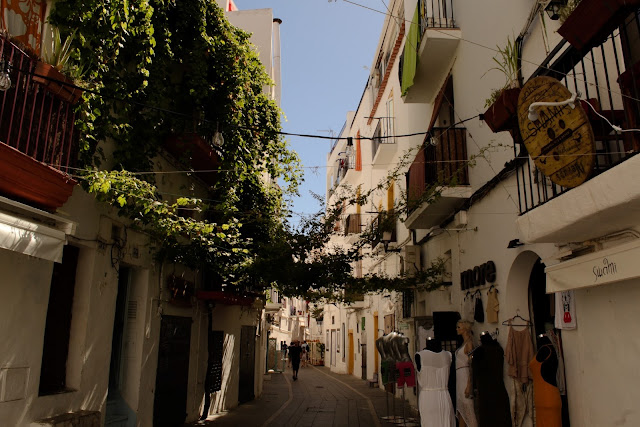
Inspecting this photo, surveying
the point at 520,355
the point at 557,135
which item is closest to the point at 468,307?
the point at 520,355

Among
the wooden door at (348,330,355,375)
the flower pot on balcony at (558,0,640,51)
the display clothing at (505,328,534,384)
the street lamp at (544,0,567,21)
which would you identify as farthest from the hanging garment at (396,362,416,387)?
the wooden door at (348,330,355,375)

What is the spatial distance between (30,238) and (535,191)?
608cm

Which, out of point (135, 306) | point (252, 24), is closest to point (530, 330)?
point (135, 306)

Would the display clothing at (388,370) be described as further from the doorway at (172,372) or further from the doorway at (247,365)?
the doorway at (247,365)

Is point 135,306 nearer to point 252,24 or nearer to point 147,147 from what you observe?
point 147,147

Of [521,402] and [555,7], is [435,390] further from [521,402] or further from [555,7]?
[555,7]

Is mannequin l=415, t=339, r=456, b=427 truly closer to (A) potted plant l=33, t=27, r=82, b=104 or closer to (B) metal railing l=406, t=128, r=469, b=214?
(B) metal railing l=406, t=128, r=469, b=214

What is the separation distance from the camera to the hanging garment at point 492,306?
8.16 m

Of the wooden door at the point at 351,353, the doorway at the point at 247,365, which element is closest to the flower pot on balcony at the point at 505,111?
the doorway at the point at 247,365

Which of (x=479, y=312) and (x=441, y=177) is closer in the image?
(x=479, y=312)

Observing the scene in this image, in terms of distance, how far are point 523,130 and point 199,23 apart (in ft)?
21.0

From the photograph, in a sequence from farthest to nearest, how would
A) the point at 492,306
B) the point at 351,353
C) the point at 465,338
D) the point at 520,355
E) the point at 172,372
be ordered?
the point at 351,353
the point at 172,372
the point at 465,338
the point at 492,306
the point at 520,355

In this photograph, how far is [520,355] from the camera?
7.17m

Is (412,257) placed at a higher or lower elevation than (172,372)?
higher
